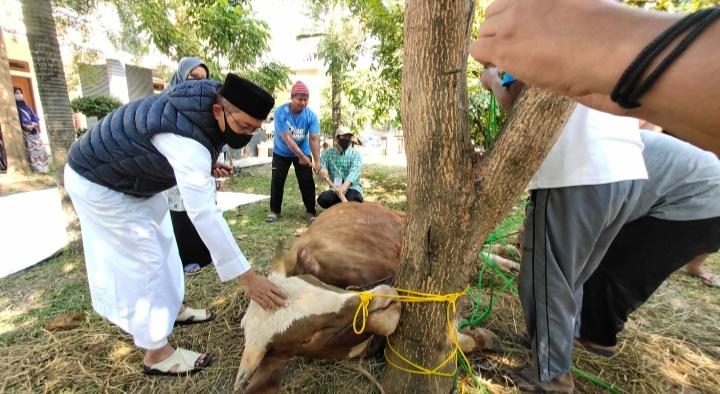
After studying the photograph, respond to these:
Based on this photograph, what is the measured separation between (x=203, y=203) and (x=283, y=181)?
3.99 meters

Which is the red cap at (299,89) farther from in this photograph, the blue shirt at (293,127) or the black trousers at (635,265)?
the black trousers at (635,265)

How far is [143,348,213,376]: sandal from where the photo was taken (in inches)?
98.5

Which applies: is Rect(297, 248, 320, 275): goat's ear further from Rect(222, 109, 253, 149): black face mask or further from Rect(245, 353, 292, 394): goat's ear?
Rect(222, 109, 253, 149): black face mask

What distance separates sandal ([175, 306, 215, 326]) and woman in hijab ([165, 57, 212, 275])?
0.92 m

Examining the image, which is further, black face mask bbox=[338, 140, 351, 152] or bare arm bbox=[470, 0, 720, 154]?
black face mask bbox=[338, 140, 351, 152]

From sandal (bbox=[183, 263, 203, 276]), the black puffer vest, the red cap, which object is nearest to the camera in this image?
the black puffer vest

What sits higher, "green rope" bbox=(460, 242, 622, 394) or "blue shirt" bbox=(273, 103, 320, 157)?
"blue shirt" bbox=(273, 103, 320, 157)

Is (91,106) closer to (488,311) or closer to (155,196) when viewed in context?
(155,196)

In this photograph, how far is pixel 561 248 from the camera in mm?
2074

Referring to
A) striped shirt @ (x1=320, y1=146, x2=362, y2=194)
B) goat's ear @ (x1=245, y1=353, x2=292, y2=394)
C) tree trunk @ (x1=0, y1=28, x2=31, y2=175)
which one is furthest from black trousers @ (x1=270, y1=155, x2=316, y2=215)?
tree trunk @ (x1=0, y1=28, x2=31, y2=175)

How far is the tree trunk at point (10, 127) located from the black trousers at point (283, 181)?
7.36 metres

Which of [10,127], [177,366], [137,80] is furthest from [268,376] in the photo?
[137,80]

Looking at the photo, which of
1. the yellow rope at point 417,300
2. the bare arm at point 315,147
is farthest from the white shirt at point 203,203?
the bare arm at point 315,147

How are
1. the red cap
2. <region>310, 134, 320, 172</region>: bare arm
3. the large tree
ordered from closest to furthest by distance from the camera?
the red cap
<region>310, 134, 320, 172</region>: bare arm
the large tree
